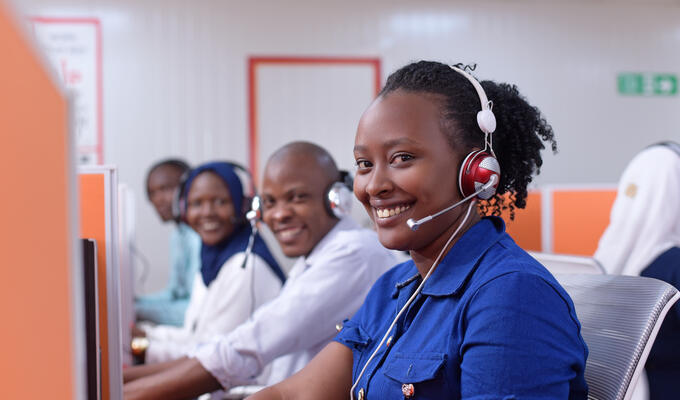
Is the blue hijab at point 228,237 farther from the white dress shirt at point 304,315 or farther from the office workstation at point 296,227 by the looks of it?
the white dress shirt at point 304,315

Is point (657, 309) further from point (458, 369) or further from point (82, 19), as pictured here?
point (82, 19)

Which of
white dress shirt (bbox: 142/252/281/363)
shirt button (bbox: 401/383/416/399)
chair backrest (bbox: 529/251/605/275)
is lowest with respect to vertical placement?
white dress shirt (bbox: 142/252/281/363)

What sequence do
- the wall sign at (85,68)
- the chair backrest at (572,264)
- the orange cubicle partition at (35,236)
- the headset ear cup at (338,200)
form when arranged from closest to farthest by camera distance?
the orange cubicle partition at (35,236) < the chair backrest at (572,264) < the headset ear cup at (338,200) < the wall sign at (85,68)

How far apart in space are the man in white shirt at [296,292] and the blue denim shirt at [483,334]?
0.51 metres

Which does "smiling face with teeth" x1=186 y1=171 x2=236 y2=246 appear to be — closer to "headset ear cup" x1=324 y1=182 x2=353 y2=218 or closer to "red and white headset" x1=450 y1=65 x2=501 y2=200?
"headset ear cup" x1=324 y1=182 x2=353 y2=218

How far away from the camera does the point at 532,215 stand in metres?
2.89

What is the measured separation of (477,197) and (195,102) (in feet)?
12.7

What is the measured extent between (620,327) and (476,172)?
0.33 m

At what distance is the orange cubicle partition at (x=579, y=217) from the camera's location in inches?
112

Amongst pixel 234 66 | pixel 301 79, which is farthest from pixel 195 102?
pixel 301 79

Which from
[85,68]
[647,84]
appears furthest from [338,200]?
[647,84]

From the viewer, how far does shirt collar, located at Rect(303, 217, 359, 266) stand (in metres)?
1.80

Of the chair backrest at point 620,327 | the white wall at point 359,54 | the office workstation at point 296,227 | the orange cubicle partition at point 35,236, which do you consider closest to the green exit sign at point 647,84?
the white wall at point 359,54

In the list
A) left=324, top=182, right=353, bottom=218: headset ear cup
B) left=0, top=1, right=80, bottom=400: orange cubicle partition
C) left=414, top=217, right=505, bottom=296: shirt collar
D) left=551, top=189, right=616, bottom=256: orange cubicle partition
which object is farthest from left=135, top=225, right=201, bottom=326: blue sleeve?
left=0, top=1, right=80, bottom=400: orange cubicle partition
